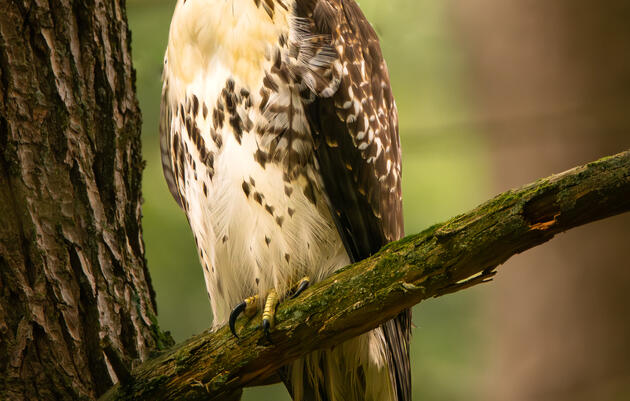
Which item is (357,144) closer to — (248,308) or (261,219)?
(261,219)

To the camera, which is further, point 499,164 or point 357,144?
point 499,164

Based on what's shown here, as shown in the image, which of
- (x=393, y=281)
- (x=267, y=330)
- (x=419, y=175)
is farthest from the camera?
(x=419, y=175)

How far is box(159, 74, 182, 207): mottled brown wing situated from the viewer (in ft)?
7.64

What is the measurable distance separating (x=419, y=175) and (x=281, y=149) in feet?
5.05

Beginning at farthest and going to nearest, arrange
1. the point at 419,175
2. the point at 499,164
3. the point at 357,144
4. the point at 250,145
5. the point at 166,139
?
the point at 419,175 → the point at 499,164 → the point at 166,139 → the point at 357,144 → the point at 250,145

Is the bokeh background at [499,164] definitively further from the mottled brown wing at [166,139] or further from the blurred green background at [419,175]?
the mottled brown wing at [166,139]

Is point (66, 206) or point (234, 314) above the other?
point (66, 206)

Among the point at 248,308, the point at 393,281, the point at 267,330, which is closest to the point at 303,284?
the point at 248,308

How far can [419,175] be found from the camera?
3432 mm

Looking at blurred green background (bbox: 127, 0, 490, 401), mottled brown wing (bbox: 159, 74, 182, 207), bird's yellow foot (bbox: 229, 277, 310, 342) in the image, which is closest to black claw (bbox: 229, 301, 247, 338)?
bird's yellow foot (bbox: 229, 277, 310, 342)

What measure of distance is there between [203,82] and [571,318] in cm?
163

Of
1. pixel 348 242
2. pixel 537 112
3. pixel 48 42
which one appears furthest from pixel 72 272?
pixel 537 112

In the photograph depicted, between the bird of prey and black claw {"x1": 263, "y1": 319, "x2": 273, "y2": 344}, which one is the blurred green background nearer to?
the bird of prey

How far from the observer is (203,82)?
2076 millimetres
